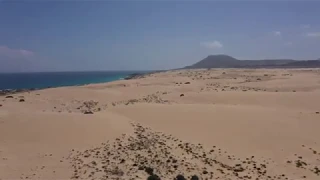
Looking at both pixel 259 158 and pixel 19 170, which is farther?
pixel 259 158

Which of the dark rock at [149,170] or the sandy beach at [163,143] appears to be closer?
the dark rock at [149,170]

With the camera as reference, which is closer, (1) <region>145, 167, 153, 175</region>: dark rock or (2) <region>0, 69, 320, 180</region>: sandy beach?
(1) <region>145, 167, 153, 175</region>: dark rock

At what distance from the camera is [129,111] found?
25750 mm

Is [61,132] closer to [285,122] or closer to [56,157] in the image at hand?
[56,157]

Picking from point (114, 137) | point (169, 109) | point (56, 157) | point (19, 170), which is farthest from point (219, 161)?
point (169, 109)

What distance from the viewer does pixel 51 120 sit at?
2141 cm

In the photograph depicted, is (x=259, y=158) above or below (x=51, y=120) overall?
below

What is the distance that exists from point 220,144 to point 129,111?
33.1ft

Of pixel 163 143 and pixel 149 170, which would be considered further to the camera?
pixel 163 143

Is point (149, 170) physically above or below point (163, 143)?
below

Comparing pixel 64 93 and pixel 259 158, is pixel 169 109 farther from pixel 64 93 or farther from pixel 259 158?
pixel 64 93

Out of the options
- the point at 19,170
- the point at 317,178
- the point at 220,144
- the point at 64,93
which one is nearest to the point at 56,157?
the point at 19,170

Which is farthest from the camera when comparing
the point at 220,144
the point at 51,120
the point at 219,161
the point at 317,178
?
the point at 51,120

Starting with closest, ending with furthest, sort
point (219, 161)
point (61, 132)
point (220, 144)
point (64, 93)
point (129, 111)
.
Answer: point (219, 161) < point (220, 144) < point (61, 132) < point (129, 111) < point (64, 93)
